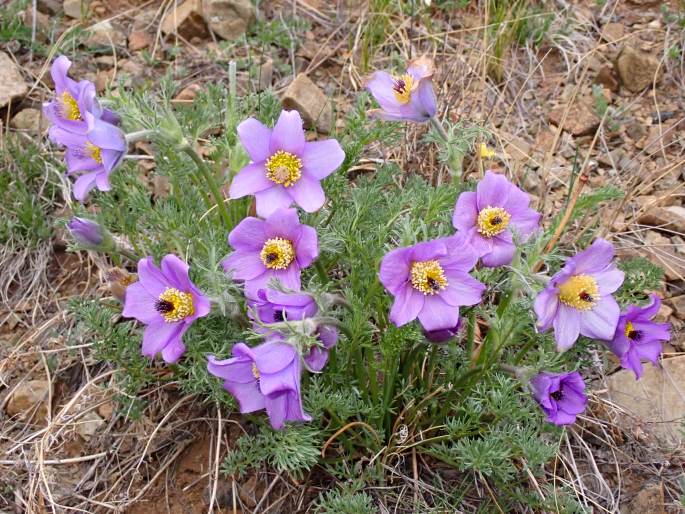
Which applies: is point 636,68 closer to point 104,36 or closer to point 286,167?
point 286,167

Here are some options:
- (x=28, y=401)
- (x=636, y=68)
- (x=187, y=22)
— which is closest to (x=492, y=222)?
(x=28, y=401)

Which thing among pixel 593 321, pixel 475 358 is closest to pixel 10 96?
pixel 475 358

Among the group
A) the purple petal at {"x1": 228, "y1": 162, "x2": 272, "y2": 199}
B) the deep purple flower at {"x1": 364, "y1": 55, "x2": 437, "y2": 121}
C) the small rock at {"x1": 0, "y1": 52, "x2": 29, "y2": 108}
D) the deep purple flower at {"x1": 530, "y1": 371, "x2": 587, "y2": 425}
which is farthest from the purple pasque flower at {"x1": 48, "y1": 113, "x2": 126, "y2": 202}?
the small rock at {"x1": 0, "y1": 52, "x2": 29, "y2": 108}

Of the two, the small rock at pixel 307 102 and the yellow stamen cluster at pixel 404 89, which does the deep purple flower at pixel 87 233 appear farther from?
the small rock at pixel 307 102

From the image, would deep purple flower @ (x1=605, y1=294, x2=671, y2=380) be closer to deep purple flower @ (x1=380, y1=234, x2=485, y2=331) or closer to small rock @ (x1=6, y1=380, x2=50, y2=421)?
deep purple flower @ (x1=380, y1=234, x2=485, y2=331)

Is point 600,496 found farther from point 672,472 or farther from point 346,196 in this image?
point 346,196
